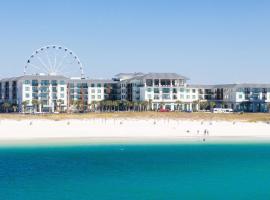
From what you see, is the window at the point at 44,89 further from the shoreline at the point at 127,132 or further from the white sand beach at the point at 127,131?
the white sand beach at the point at 127,131

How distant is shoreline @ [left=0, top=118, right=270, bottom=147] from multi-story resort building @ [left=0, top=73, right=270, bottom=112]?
38.7 metres

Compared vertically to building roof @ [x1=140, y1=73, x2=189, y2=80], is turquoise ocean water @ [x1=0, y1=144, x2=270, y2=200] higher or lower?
lower

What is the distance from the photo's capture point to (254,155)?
5425 centimetres

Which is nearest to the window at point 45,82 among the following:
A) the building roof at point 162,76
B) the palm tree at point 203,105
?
the building roof at point 162,76

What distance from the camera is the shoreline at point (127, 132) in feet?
226

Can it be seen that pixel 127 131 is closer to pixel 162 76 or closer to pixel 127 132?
pixel 127 132

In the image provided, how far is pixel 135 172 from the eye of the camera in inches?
1667

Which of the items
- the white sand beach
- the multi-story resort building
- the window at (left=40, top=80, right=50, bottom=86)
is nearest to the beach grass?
the white sand beach

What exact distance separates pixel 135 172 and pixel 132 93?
86.4 metres

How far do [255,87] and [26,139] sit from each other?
73.1m

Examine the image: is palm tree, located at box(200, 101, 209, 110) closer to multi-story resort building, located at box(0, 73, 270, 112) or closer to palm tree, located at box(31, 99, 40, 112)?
multi-story resort building, located at box(0, 73, 270, 112)

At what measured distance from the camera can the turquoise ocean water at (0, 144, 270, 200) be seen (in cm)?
3391

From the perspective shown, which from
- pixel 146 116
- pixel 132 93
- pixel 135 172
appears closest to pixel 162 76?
pixel 132 93

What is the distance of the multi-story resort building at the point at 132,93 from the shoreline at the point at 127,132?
3872 centimetres
